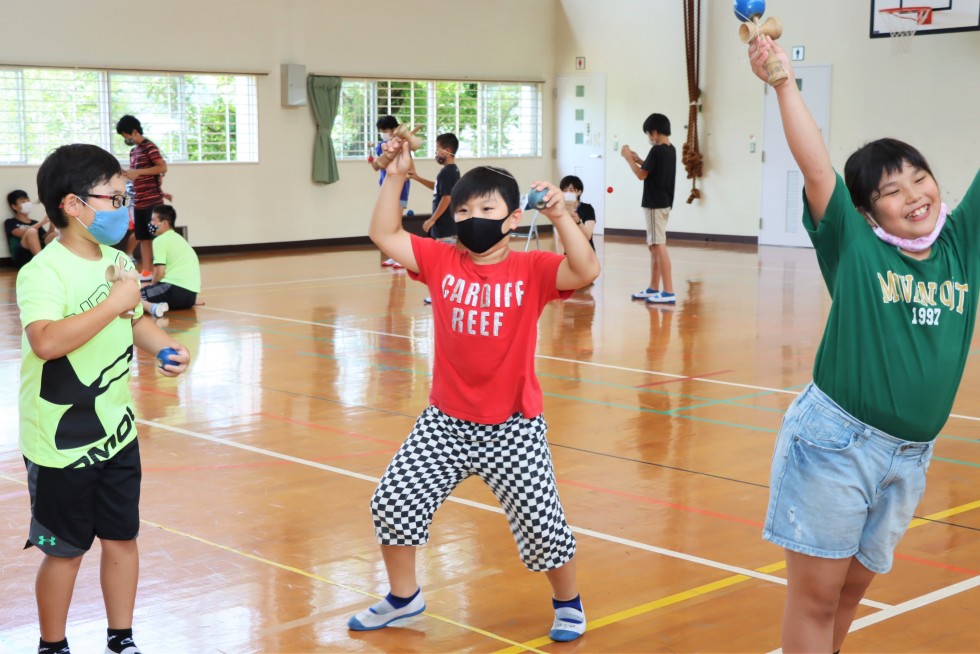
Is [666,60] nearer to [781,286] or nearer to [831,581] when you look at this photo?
[781,286]

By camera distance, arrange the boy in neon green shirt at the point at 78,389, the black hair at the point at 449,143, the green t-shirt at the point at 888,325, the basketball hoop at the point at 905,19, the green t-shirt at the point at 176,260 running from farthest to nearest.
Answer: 1. the basketball hoop at the point at 905,19
2. the black hair at the point at 449,143
3. the green t-shirt at the point at 176,260
4. the boy in neon green shirt at the point at 78,389
5. the green t-shirt at the point at 888,325

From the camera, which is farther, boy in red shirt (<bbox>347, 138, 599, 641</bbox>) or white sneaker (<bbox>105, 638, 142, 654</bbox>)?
boy in red shirt (<bbox>347, 138, 599, 641</bbox>)

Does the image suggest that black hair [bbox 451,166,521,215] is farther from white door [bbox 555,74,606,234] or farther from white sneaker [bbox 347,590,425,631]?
white door [bbox 555,74,606,234]

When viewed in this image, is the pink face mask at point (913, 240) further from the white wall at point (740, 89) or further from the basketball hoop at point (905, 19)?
the basketball hoop at point (905, 19)

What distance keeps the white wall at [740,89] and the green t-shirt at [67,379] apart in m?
14.4

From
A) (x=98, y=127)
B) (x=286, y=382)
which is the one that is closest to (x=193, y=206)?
(x=98, y=127)

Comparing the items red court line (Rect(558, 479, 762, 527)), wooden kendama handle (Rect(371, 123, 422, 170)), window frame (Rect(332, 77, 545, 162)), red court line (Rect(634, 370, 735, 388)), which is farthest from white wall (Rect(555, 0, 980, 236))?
wooden kendama handle (Rect(371, 123, 422, 170))

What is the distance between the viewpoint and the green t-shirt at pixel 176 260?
35.7 ft

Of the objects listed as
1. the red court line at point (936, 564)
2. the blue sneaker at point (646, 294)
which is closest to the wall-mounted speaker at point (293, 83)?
the blue sneaker at point (646, 294)

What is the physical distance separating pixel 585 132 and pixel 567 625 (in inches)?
701

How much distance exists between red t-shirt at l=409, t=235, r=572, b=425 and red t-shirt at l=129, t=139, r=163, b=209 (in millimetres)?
10159

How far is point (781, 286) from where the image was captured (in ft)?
43.7

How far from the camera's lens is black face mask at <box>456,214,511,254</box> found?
11.9ft

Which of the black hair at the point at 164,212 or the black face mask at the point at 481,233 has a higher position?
the black face mask at the point at 481,233
